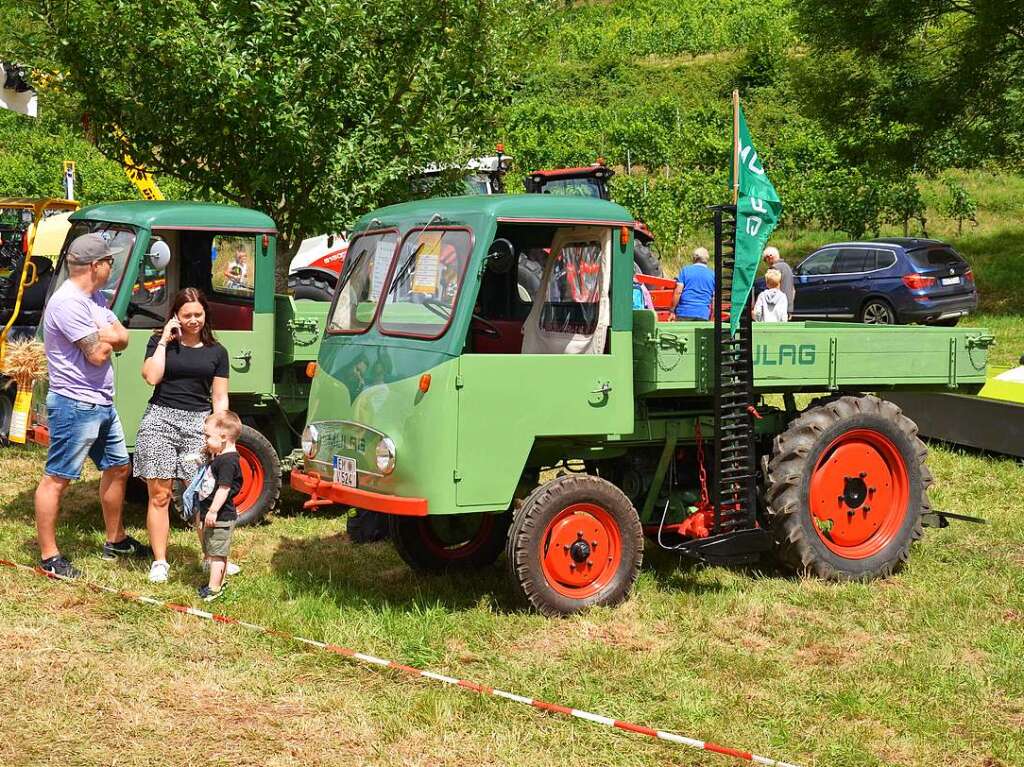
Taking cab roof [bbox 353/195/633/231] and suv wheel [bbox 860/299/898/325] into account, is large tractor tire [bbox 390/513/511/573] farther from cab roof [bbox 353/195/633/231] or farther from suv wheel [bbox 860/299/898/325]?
suv wheel [bbox 860/299/898/325]

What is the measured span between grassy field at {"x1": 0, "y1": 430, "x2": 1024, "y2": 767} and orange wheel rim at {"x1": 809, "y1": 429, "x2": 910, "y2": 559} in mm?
314

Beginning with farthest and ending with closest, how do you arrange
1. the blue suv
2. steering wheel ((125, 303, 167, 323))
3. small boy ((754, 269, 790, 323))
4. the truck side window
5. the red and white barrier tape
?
1. the blue suv
2. small boy ((754, 269, 790, 323))
3. the truck side window
4. steering wheel ((125, 303, 167, 323))
5. the red and white barrier tape

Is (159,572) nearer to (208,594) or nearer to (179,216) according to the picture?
(208,594)

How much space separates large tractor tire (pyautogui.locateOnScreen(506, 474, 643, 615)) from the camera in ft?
21.5

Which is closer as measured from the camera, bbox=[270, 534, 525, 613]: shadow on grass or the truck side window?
bbox=[270, 534, 525, 613]: shadow on grass

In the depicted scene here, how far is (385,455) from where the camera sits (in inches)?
255

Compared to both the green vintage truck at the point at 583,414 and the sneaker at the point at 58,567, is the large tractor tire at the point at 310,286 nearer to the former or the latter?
the sneaker at the point at 58,567

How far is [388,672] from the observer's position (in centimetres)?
588

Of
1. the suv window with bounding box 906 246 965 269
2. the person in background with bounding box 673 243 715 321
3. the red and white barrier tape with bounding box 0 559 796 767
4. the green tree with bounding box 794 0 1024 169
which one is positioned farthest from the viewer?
the green tree with bounding box 794 0 1024 169

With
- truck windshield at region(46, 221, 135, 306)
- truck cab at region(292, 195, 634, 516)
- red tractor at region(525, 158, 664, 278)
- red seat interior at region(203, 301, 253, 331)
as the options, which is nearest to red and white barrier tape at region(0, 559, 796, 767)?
truck cab at region(292, 195, 634, 516)

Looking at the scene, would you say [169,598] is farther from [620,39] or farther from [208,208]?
[620,39]

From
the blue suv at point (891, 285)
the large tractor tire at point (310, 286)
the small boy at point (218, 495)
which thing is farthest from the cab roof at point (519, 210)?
the blue suv at point (891, 285)

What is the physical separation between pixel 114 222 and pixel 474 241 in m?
3.73

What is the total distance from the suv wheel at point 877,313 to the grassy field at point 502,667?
12.9 meters
